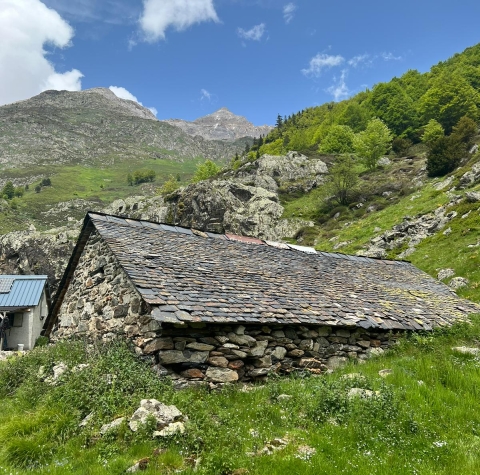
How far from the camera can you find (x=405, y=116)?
8256 cm

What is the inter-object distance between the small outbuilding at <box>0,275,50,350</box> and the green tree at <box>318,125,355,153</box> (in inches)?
2558

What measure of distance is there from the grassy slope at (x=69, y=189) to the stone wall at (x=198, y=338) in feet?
251

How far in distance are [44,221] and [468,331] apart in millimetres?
103040

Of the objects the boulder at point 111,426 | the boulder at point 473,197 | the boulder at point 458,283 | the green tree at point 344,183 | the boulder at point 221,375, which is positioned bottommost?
the boulder at point 111,426

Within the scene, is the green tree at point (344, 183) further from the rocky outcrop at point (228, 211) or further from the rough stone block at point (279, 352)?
the rough stone block at point (279, 352)

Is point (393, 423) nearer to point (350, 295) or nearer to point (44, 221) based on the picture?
point (350, 295)

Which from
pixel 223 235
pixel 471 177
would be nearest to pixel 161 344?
pixel 223 235

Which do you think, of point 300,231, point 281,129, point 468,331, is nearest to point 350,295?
point 468,331

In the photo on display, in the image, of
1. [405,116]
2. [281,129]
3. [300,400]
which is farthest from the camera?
[281,129]

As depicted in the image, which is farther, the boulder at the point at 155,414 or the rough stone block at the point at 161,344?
the rough stone block at the point at 161,344

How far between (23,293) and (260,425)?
3340 cm

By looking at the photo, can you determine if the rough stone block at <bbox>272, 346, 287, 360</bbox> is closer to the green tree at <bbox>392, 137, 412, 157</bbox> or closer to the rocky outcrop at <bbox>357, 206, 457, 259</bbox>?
the rocky outcrop at <bbox>357, 206, 457, 259</bbox>

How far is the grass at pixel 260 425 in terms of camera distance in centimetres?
500

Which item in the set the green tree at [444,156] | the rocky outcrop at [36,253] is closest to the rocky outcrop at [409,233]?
the green tree at [444,156]
